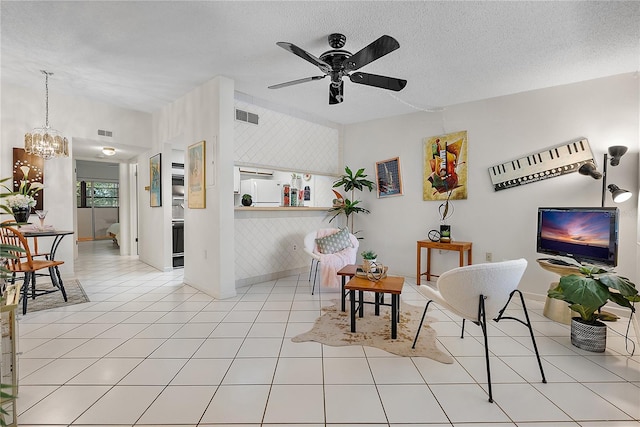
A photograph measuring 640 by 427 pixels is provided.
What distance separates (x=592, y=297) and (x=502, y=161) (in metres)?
2.34

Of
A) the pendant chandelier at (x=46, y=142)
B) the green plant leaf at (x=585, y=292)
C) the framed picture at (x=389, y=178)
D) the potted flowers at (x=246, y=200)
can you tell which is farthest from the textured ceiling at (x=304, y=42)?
the green plant leaf at (x=585, y=292)

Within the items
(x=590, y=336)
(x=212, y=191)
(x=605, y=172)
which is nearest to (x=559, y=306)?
(x=590, y=336)

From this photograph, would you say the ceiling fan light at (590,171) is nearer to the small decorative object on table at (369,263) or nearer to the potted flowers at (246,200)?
the small decorative object on table at (369,263)

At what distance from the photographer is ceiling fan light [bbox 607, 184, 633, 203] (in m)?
3.01

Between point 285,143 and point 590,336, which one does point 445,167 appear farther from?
point 590,336

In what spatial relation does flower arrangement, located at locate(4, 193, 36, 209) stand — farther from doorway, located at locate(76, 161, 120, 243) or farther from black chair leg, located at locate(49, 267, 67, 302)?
doorway, located at locate(76, 161, 120, 243)

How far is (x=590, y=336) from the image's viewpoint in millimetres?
2449

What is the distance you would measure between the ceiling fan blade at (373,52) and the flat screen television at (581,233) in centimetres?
269

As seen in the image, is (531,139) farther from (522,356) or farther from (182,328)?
(182,328)

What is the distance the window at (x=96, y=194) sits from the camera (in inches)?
378

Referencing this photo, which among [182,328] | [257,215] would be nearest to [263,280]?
[257,215]

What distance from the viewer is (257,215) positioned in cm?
447

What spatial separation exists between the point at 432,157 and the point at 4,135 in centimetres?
609

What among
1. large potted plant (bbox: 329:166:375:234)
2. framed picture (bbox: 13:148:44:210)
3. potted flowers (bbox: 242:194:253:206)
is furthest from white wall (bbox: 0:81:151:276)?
large potted plant (bbox: 329:166:375:234)
